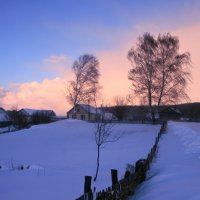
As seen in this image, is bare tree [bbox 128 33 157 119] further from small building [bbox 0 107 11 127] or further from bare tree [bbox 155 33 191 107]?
small building [bbox 0 107 11 127]

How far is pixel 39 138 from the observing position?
36.9 m

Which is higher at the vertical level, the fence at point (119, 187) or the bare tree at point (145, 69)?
the bare tree at point (145, 69)

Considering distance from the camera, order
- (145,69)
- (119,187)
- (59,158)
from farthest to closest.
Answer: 1. (145,69)
2. (59,158)
3. (119,187)

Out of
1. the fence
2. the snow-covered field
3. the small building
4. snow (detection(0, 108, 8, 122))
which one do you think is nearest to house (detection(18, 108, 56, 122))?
the small building

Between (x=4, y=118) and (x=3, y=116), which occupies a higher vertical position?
(x=3, y=116)

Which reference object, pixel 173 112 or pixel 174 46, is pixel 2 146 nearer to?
pixel 174 46

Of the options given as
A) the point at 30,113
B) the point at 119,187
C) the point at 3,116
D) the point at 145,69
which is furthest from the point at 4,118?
the point at 119,187

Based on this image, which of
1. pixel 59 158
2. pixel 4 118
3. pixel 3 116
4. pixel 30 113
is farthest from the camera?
pixel 30 113

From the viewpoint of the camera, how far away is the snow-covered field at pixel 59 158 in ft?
45.2

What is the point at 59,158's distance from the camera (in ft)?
80.5

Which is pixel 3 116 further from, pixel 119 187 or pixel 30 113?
pixel 119 187

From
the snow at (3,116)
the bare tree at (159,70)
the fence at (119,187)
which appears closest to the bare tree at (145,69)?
the bare tree at (159,70)

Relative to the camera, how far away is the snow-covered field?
45.2 feet

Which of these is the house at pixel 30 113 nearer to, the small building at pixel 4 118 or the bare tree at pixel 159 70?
the small building at pixel 4 118
